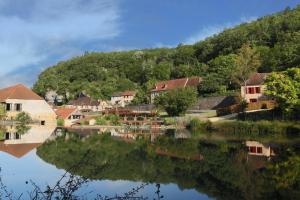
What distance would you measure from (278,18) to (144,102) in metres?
49.6

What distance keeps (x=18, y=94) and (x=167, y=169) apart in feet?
156

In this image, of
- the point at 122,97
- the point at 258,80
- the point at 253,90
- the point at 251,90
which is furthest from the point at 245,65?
the point at 122,97

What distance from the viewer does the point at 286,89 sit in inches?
1615

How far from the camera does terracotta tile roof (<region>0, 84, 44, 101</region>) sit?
6210 cm

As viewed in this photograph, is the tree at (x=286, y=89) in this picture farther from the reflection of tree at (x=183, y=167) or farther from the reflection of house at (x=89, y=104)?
the reflection of house at (x=89, y=104)

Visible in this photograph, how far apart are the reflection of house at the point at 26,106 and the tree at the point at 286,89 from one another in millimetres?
31429

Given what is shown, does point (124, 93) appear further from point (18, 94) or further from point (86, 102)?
point (18, 94)

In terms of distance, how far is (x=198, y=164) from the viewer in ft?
68.0

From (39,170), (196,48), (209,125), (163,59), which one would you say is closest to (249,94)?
(209,125)

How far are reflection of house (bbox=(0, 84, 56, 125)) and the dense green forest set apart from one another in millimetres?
28992

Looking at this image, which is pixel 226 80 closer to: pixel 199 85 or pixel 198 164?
pixel 199 85

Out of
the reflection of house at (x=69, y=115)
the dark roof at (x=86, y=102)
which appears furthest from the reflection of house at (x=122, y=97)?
the reflection of house at (x=69, y=115)

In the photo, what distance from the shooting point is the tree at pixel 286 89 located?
133ft

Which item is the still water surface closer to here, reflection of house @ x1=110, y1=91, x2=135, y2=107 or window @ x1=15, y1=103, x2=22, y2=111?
window @ x1=15, y1=103, x2=22, y2=111
